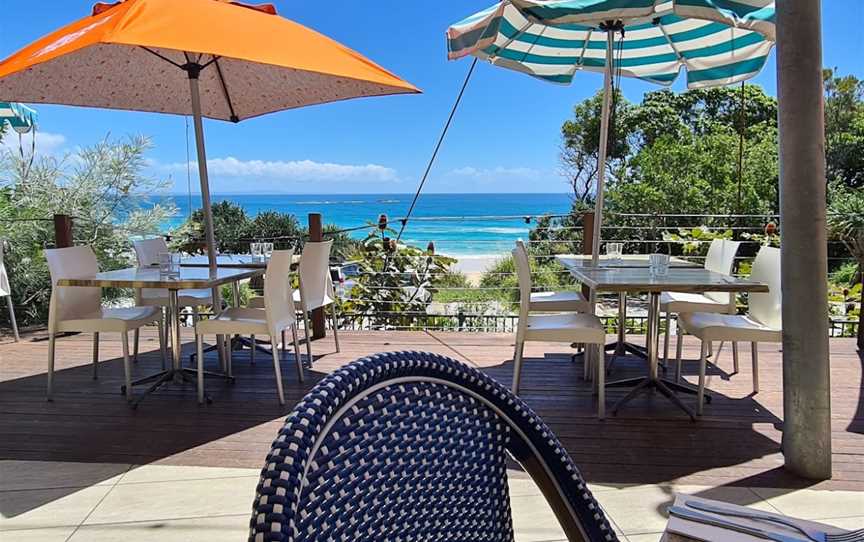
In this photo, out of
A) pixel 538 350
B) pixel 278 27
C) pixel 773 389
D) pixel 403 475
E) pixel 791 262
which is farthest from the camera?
pixel 538 350

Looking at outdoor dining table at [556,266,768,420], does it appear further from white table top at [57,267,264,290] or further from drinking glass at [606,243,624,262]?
white table top at [57,267,264,290]

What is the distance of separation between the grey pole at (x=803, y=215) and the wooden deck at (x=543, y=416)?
391 mm

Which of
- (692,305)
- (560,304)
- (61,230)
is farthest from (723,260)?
(61,230)

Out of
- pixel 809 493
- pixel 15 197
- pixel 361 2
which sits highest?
pixel 361 2

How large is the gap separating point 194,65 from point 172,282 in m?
1.44

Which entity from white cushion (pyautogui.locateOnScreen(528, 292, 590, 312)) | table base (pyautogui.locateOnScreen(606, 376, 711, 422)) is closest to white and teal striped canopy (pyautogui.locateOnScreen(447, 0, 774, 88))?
white cushion (pyautogui.locateOnScreen(528, 292, 590, 312))

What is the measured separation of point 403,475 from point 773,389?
148 inches

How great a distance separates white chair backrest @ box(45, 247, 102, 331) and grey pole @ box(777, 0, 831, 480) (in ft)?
12.5

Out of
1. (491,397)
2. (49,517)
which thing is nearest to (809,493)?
(491,397)

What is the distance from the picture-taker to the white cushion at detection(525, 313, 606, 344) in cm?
337

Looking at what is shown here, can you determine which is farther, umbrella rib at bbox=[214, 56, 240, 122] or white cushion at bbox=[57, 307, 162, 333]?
umbrella rib at bbox=[214, 56, 240, 122]

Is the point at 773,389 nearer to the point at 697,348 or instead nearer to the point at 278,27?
the point at 697,348

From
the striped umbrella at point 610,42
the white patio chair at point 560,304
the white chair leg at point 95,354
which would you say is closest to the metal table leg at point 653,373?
the white patio chair at point 560,304

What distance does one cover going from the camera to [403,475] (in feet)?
2.49
